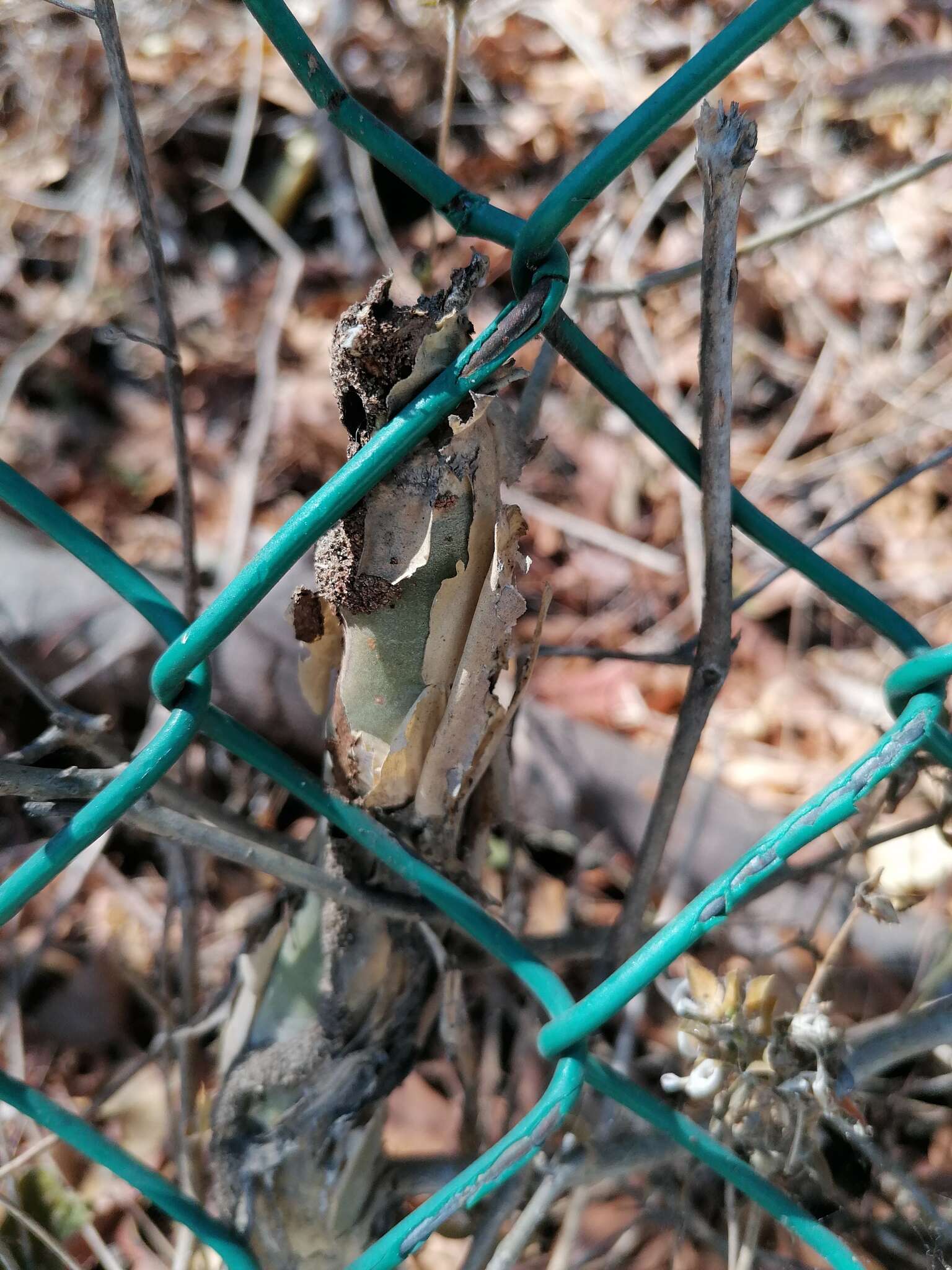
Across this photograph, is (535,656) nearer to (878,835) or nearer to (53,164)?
(878,835)

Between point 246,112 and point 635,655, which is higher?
point 246,112

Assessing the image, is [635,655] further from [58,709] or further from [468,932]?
[58,709]

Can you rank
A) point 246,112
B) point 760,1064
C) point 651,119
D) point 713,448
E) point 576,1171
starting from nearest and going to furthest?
point 651,119
point 713,448
point 760,1064
point 576,1171
point 246,112

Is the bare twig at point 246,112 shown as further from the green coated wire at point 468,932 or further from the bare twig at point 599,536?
the green coated wire at point 468,932

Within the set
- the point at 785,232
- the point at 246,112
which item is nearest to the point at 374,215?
the point at 246,112

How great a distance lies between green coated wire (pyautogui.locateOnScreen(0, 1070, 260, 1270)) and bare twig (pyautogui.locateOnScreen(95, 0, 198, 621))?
464 millimetres

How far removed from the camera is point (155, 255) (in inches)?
28.9

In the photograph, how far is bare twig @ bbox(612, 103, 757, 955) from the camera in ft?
1.86

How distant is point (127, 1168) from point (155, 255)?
2.34ft

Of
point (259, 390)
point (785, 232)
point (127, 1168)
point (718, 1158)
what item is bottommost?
point (127, 1168)

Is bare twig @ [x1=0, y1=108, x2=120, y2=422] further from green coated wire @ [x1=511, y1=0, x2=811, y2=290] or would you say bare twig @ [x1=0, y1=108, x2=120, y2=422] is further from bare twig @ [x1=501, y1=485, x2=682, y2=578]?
green coated wire @ [x1=511, y1=0, x2=811, y2=290]

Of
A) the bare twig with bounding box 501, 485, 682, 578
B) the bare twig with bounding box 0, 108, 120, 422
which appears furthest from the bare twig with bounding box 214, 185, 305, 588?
the bare twig with bounding box 501, 485, 682, 578

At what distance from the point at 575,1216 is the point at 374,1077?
321mm

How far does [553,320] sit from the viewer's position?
603mm
